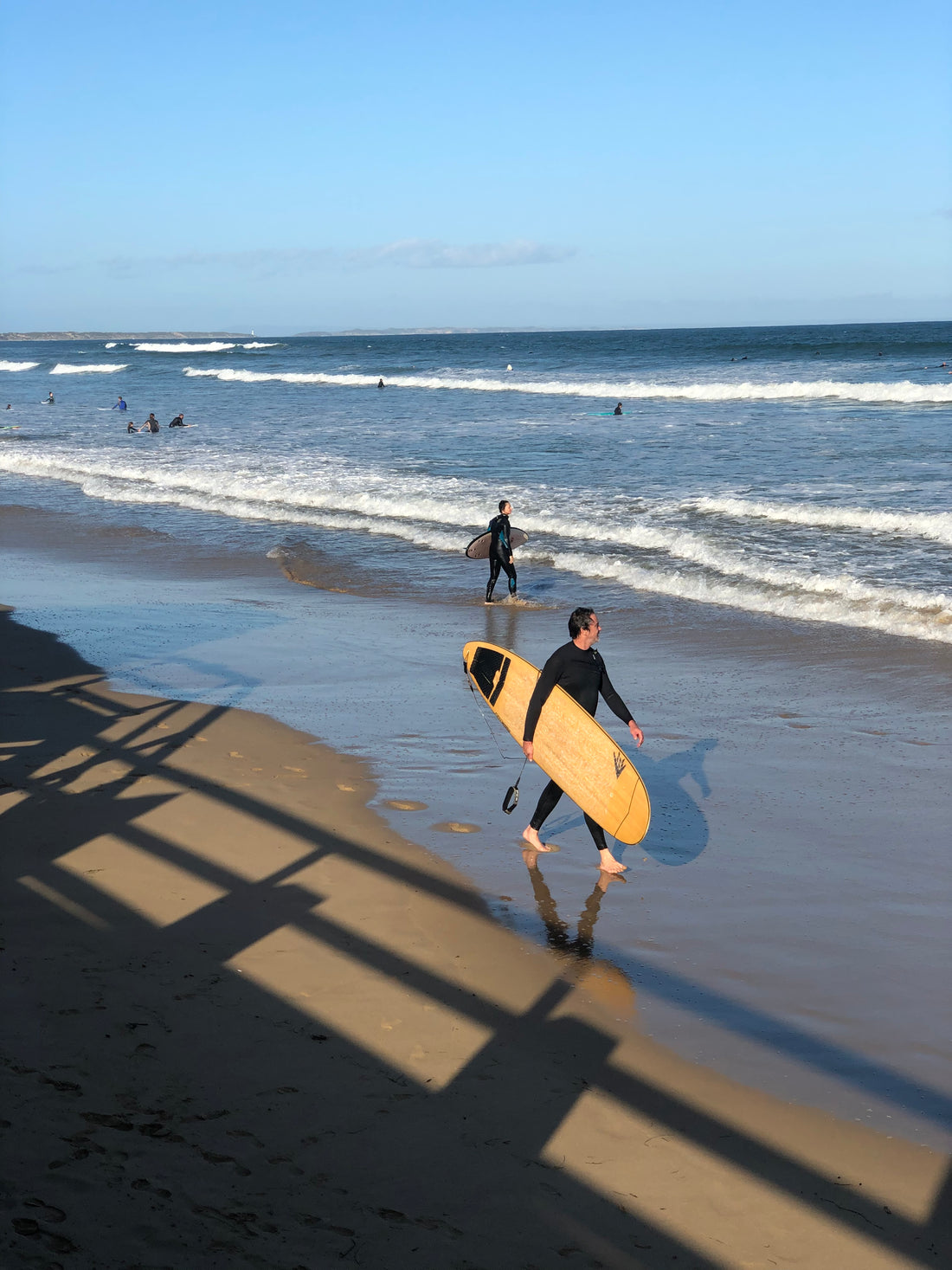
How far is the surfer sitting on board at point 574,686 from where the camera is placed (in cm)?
669

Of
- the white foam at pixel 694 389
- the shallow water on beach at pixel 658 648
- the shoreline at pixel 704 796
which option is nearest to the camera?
the shoreline at pixel 704 796

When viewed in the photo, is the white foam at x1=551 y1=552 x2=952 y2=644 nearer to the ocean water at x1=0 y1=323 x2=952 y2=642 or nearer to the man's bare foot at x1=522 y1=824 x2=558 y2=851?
the ocean water at x1=0 y1=323 x2=952 y2=642

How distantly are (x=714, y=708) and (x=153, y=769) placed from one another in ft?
16.1

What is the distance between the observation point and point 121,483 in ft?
87.1

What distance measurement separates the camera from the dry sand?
352 cm

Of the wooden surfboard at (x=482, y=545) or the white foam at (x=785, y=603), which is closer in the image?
the white foam at (x=785, y=603)

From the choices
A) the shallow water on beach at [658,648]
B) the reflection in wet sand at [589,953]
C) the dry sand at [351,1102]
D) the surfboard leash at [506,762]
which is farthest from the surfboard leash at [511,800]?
the dry sand at [351,1102]

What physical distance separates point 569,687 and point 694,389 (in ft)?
154

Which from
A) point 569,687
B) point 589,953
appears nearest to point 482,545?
point 569,687

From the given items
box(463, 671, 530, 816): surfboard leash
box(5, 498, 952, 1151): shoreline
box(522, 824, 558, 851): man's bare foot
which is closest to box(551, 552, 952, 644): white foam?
box(5, 498, 952, 1151): shoreline

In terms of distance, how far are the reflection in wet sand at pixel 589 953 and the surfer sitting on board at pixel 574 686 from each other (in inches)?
15.0

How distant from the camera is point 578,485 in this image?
2370 centimetres

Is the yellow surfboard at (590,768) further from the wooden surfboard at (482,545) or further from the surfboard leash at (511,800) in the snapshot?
the wooden surfboard at (482,545)

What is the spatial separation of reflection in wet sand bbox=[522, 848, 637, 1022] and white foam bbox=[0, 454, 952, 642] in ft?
24.5
